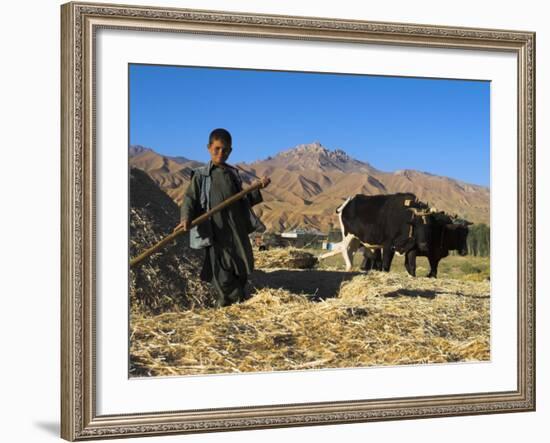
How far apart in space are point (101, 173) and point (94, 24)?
89 cm

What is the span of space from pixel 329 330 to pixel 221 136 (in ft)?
4.74

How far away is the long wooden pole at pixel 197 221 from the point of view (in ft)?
24.1

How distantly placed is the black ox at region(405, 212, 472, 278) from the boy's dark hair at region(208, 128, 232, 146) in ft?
5.10

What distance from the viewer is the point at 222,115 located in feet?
24.9

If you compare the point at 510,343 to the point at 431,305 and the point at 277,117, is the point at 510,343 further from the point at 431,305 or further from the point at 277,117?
the point at 277,117

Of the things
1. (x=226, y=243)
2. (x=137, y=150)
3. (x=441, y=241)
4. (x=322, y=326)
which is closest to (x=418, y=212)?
(x=441, y=241)

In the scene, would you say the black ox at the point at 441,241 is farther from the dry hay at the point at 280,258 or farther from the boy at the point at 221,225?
the boy at the point at 221,225

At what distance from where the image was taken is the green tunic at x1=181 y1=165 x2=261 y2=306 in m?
7.55

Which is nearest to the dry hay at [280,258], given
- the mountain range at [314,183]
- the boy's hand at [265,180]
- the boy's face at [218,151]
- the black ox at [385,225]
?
the mountain range at [314,183]

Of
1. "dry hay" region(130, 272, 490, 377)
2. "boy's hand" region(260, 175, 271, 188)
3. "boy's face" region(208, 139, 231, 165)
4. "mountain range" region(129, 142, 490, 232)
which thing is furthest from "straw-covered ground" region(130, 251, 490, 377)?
"boy's face" region(208, 139, 231, 165)

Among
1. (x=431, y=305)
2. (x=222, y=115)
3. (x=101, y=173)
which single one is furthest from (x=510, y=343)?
(x=101, y=173)

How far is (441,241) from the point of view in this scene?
8289 mm

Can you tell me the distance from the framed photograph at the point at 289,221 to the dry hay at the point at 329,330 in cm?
1

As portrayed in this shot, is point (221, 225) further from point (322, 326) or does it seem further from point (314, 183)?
point (322, 326)
